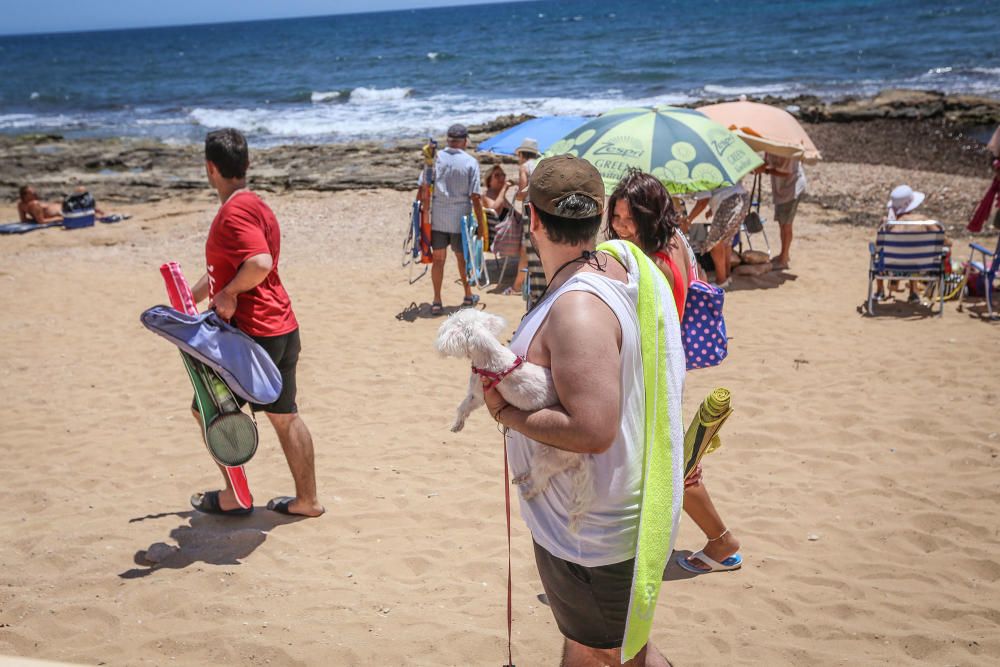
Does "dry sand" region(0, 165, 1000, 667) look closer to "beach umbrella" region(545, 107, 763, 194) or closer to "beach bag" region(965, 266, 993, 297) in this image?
"beach bag" region(965, 266, 993, 297)

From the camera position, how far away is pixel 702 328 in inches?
137

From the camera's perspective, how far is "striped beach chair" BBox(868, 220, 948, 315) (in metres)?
7.22

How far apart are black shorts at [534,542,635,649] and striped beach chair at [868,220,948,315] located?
6.05m

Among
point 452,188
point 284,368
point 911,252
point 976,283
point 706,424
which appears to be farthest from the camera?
point 976,283

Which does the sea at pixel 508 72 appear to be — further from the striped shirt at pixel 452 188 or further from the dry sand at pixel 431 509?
the dry sand at pixel 431 509

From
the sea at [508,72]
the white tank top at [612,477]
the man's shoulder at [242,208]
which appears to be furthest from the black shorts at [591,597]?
the sea at [508,72]

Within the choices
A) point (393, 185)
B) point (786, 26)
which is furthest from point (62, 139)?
point (786, 26)

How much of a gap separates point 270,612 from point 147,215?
38.9 ft

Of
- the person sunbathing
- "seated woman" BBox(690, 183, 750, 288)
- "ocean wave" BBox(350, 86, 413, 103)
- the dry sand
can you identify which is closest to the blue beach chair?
the dry sand

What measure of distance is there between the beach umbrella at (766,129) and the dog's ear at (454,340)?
271 inches

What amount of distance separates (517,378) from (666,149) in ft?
17.4

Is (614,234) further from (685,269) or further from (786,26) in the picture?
(786,26)

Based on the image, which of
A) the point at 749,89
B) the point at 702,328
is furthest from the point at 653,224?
the point at 749,89

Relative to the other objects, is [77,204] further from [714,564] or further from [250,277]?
[714,564]
